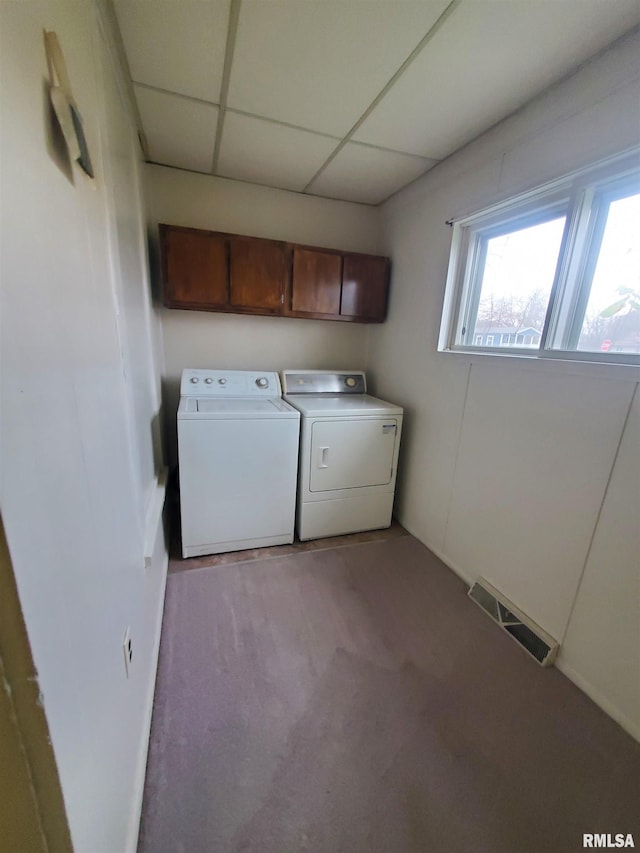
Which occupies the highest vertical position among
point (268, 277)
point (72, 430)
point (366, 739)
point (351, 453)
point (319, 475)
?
point (268, 277)

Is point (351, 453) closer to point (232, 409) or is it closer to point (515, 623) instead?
point (232, 409)

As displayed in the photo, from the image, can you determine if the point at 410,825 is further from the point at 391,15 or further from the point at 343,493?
the point at 391,15

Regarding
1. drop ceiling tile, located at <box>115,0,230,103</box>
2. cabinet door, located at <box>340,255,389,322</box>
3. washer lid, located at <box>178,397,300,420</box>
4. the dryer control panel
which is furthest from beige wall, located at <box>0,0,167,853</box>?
cabinet door, located at <box>340,255,389,322</box>

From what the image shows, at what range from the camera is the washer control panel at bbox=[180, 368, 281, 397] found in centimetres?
230

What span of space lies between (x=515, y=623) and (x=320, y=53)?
8.37 ft

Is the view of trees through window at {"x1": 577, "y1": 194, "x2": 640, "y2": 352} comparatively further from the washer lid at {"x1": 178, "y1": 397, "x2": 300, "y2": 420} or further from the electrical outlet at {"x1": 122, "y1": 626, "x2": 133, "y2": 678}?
the electrical outlet at {"x1": 122, "y1": 626, "x2": 133, "y2": 678}

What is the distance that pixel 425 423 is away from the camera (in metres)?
2.22

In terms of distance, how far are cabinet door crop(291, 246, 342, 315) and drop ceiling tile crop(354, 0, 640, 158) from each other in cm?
75

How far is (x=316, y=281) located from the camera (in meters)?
2.40

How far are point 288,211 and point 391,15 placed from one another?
4.91 feet

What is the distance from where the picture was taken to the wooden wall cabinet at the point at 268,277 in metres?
2.12

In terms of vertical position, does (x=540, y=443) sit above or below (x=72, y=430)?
below

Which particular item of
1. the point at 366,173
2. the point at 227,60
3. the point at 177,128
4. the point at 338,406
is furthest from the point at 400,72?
the point at 338,406

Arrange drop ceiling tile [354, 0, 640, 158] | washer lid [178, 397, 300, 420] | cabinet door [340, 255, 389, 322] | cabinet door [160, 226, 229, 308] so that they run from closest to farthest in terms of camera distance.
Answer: drop ceiling tile [354, 0, 640, 158] → washer lid [178, 397, 300, 420] → cabinet door [160, 226, 229, 308] → cabinet door [340, 255, 389, 322]
